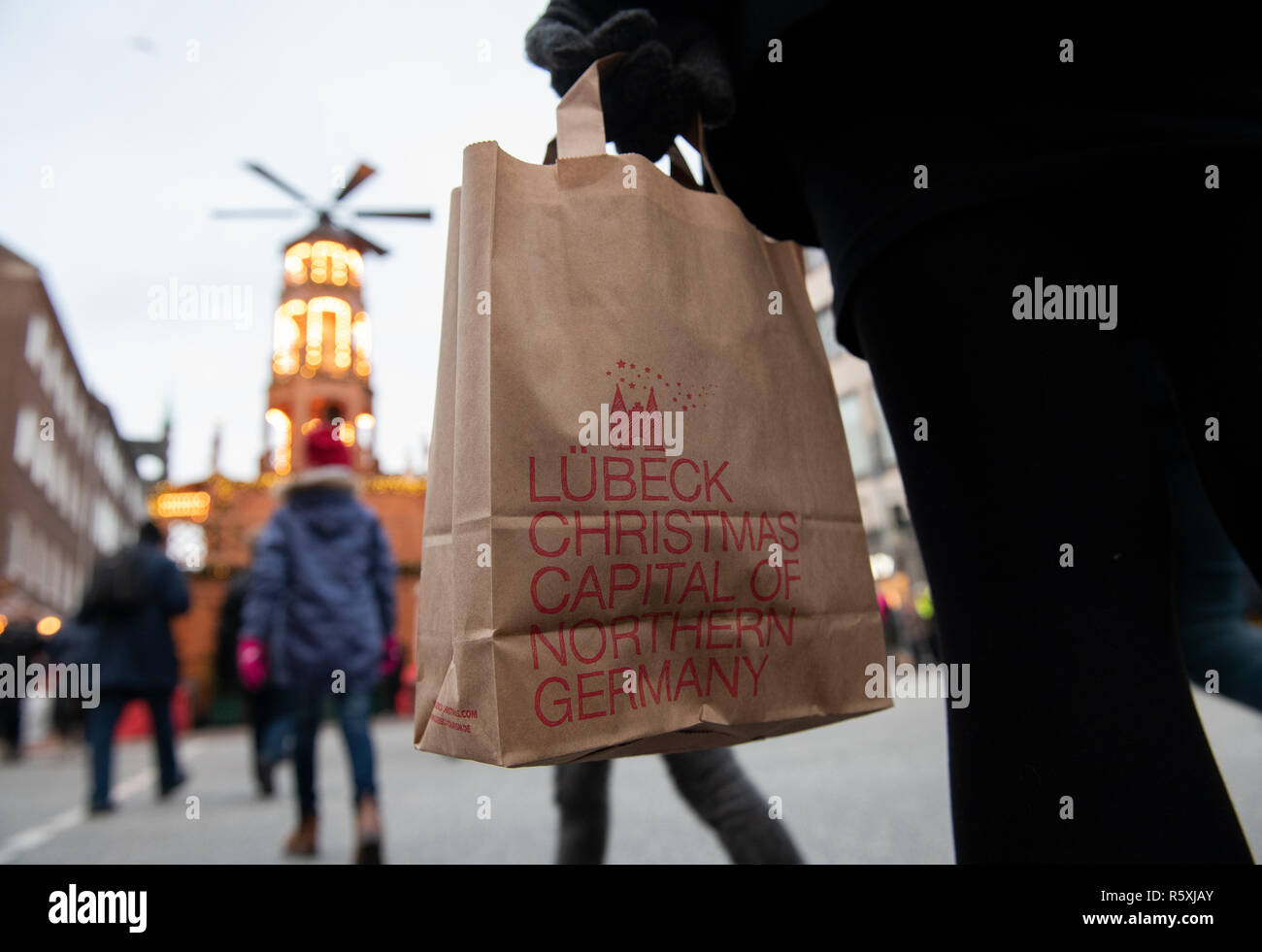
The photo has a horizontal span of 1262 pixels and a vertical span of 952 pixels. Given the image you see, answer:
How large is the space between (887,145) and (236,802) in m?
5.25

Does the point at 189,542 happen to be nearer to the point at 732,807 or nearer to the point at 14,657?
the point at 14,657

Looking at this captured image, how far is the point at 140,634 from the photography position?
4945mm

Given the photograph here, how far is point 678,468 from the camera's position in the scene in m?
0.91

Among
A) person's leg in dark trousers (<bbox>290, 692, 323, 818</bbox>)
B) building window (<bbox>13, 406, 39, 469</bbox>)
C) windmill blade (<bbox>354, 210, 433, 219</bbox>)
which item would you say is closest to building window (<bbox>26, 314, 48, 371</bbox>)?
building window (<bbox>13, 406, 39, 469</bbox>)

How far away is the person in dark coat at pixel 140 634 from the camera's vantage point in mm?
4820

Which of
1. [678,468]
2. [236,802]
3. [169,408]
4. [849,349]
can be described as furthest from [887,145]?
[169,408]

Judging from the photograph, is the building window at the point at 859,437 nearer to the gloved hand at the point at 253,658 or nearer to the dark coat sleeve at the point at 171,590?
the dark coat sleeve at the point at 171,590

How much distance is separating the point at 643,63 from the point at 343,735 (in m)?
2.80

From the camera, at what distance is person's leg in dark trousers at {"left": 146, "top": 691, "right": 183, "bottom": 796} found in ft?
16.3

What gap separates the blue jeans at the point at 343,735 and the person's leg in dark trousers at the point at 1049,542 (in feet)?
8.94

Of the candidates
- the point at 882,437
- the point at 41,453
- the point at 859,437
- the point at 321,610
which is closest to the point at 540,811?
the point at 321,610

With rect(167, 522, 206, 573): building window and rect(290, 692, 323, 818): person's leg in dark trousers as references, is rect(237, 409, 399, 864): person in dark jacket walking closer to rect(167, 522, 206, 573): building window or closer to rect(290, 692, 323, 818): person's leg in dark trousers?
rect(290, 692, 323, 818): person's leg in dark trousers

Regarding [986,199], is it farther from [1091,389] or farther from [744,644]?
[744,644]

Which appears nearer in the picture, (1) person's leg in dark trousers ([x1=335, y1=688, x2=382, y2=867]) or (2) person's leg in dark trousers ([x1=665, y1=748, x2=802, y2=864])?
(2) person's leg in dark trousers ([x1=665, y1=748, x2=802, y2=864])
